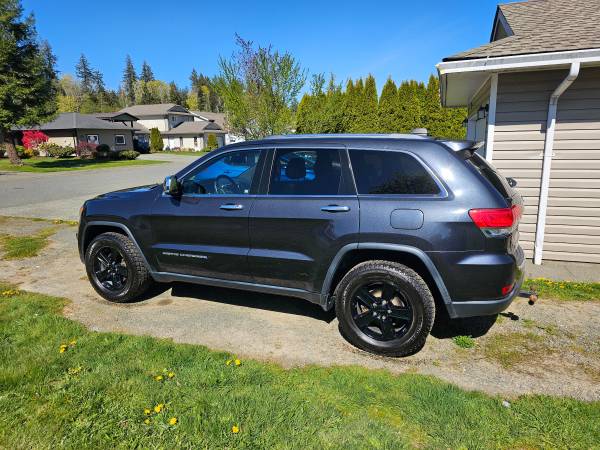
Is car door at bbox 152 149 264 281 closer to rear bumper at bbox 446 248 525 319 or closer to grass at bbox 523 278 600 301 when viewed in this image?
rear bumper at bbox 446 248 525 319

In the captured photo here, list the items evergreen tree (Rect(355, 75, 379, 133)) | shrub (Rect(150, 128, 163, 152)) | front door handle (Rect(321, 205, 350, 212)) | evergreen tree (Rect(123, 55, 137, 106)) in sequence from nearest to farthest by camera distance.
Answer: front door handle (Rect(321, 205, 350, 212)) → evergreen tree (Rect(355, 75, 379, 133)) → shrub (Rect(150, 128, 163, 152)) → evergreen tree (Rect(123, 55, 137, 106))

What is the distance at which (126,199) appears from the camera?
4.41 meters

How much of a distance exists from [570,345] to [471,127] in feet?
26.5

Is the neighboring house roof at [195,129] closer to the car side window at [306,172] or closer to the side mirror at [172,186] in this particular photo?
the side mirror at [172,186]

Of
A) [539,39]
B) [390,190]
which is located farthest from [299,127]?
[390,190]

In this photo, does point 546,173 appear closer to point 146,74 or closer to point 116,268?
point 116,268

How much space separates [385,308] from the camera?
338 centimetres

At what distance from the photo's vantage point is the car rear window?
3255 millimetres

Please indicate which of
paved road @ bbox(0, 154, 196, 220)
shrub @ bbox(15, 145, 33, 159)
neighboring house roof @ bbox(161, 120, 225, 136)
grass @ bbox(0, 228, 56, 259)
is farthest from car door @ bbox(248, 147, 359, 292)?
neighboring house roof @ bbox(161, 120, 225, 136)

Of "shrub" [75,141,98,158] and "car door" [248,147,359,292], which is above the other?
"shrub" [75,141,98,158]

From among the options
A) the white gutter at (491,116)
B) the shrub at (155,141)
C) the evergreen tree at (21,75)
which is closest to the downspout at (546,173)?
the white gutter at (491,116)

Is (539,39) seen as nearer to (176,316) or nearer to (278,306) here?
(278,306)

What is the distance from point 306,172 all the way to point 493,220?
1641mm

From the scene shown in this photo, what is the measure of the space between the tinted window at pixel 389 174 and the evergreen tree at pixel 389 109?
17.5 m
